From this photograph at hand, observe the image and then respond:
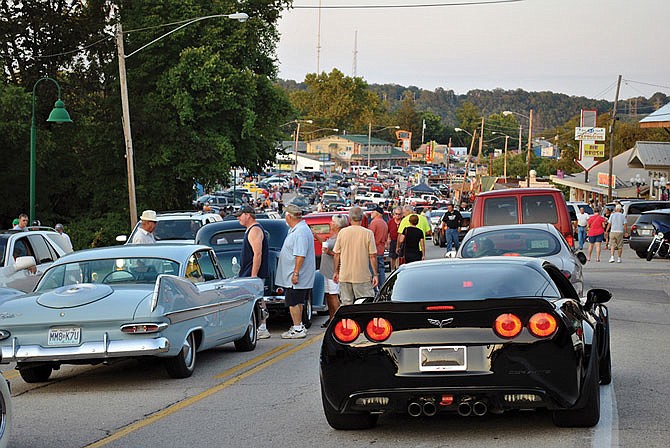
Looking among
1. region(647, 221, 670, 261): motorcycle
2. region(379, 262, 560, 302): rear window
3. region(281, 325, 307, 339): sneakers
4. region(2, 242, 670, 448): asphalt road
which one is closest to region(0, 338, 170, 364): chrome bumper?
region(2, 242, 670, 448): asphalt road

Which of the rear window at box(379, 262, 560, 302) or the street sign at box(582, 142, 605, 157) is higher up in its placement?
the rear window at box(379, 262, 560, 302)

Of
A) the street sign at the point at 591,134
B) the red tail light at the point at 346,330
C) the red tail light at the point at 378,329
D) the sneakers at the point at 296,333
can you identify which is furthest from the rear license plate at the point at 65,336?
the street sign at the point at 591,134

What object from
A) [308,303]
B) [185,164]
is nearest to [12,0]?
[185,164]

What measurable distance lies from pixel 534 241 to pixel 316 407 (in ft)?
24.6

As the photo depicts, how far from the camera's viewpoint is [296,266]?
1445 centimetres

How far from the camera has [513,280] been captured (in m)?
8.41

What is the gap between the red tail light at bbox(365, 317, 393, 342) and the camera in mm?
7645

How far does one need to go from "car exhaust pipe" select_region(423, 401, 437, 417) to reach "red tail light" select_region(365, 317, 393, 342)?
55 centimetres

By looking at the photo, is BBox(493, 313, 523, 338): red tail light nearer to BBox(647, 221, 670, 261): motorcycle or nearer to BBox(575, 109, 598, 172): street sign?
BBox(647, 221, 670, 261): motorcycle

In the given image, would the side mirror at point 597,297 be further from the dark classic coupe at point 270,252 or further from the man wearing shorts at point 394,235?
the man wearing shorts at point 394,235

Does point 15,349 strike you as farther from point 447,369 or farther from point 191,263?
point 447,369

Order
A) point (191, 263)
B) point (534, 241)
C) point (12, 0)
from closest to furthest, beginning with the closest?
1. point (191, 263)
2. point (534, 241)
3. point (12, 0)

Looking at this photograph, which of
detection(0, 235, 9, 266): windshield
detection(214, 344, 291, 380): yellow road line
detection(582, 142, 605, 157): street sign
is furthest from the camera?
detection(582, 142, 605, 157): street sign

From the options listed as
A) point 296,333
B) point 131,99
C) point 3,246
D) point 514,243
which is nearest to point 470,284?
point 296,333
